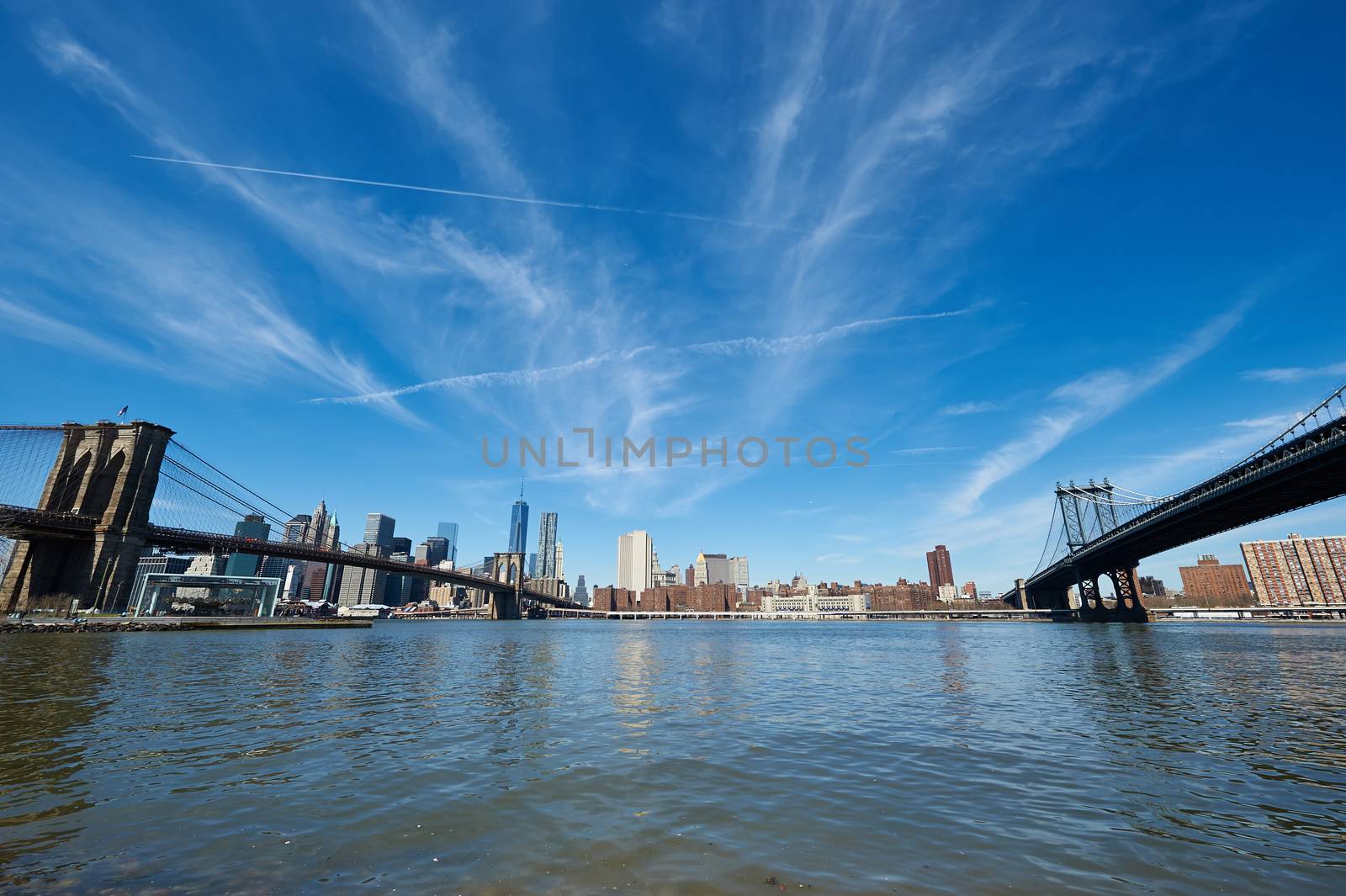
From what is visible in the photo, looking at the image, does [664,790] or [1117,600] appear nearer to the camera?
[664,790]

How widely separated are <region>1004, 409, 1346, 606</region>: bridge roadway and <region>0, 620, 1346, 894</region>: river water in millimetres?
43952

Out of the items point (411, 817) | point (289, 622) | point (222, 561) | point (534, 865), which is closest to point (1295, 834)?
point (534, 865)

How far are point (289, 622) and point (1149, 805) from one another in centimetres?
10857

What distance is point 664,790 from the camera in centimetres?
1044

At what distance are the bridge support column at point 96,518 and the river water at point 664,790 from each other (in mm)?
55340

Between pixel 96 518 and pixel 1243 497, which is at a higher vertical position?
pixel 1243 497

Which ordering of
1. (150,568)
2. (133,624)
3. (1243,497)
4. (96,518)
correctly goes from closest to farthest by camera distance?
(133,624)
(1243,497)
(96,518)
(150,568)

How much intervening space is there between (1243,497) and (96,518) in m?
130

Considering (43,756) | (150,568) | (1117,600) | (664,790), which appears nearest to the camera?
(664,790)

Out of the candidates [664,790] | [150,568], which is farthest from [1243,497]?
[150,568]

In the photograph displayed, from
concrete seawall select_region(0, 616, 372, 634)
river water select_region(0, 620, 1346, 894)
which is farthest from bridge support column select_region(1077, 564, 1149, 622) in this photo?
concrete seawall select_region(0, 616, 372, 634)

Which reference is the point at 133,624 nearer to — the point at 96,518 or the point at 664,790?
the point at 96,518

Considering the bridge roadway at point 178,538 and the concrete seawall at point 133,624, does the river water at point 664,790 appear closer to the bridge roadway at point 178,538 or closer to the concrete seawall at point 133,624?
the concrete seawall at point 133,624

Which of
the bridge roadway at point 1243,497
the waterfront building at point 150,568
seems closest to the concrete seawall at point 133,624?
the waterfront building at point 150,568
